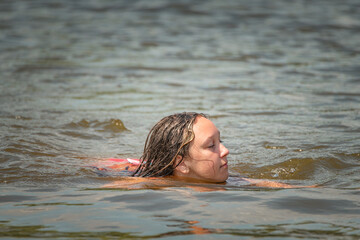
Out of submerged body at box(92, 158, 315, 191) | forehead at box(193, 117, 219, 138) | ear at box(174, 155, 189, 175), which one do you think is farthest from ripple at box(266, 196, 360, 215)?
ear at box(174, 155, 189, 175)

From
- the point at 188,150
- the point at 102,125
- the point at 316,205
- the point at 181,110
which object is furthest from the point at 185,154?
the point at 181,110

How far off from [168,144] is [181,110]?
4142 millimetres

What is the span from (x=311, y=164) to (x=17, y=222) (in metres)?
3.51

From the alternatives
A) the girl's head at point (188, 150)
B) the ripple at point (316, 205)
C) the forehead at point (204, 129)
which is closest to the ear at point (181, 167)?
the girl's head at point (188, 150)

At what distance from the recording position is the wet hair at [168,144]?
14.7ft

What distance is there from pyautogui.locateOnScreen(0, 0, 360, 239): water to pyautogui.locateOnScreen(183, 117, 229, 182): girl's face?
5.8 inches

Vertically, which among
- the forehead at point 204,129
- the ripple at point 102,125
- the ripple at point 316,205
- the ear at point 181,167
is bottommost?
the ripple at point 102,125

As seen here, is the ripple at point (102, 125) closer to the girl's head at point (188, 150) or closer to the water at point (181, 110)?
the water at point (181, 110)

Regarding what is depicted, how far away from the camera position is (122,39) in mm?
17156

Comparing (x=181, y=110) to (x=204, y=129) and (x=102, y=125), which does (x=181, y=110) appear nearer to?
(x=102, y=125)

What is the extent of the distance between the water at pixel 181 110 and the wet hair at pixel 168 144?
1.34 ft

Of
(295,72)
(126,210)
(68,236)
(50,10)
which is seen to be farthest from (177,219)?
(50,10)

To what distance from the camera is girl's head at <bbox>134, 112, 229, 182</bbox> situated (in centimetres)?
439

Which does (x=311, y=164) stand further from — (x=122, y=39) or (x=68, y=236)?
(x=122, y=39)
